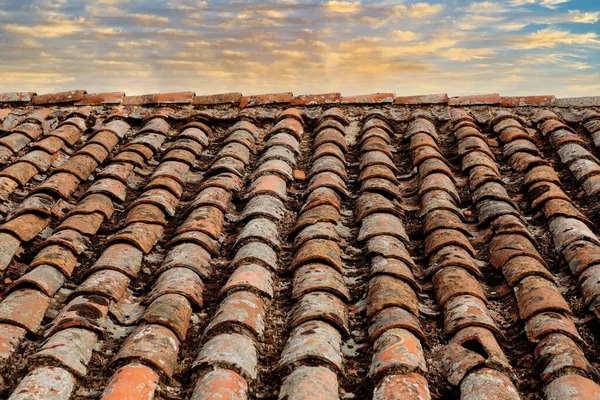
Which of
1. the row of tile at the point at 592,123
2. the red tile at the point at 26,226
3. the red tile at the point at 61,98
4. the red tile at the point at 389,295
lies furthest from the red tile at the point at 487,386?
the red tile at the point at 61,98

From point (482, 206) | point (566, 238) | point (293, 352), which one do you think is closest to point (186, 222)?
point (293, 352)

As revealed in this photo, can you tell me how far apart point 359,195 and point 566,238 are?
1.57 m

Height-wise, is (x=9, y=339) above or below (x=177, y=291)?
below

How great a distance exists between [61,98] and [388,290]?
528 cm

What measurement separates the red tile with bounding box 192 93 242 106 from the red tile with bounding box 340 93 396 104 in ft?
3.96

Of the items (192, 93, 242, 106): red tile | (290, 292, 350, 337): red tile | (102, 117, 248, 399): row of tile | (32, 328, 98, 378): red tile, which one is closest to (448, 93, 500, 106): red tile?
(192, 93, 242, 106): red tile

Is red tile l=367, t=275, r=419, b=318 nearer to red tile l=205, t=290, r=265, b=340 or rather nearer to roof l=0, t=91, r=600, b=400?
roof l=0, t=91, r=600, b=400

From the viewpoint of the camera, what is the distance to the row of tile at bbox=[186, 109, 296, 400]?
2.91 m

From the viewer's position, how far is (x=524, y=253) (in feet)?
12.8

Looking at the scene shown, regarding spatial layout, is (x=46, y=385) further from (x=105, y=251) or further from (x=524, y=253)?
(x=524, y=253)

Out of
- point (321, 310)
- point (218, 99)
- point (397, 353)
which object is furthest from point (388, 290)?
point (218, 99)

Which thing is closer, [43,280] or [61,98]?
[43,280]

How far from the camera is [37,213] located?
462 centimetres

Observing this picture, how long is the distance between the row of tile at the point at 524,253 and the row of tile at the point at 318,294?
1.02m
